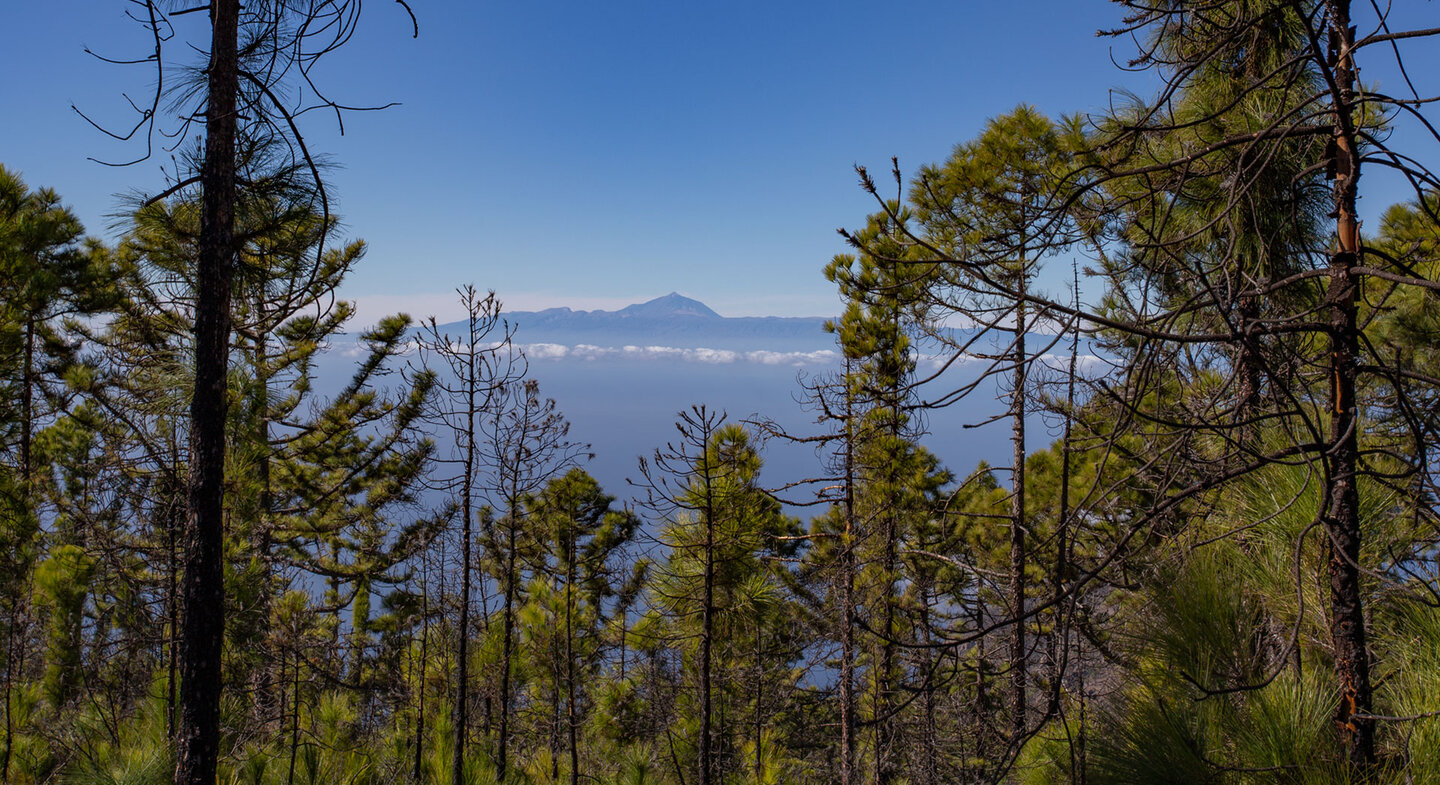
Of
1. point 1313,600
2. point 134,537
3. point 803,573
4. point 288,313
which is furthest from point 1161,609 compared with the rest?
point 803,573

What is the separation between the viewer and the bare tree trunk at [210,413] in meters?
3.38

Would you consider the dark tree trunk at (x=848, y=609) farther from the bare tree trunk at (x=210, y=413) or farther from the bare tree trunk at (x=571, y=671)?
the bare tree trunk at (x=210, y=413)

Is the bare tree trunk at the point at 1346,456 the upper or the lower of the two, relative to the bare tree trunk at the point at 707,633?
upper

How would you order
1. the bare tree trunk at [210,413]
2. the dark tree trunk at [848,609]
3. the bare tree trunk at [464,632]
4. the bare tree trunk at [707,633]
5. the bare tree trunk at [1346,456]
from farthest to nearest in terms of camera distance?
the dark tree trunk at [848,609] < the bare tree trunk at [707,633] < the bare tree trunk at [464,632] < the bare tree trunk at [210,413] < the bare tree trunk at [1346,456]

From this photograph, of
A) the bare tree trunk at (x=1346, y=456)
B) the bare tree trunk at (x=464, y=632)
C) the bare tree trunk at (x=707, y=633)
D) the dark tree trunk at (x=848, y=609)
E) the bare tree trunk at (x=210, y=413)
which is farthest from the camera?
the dark tree trunk at (x=848, y=609)

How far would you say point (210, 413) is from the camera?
3459 millimetres

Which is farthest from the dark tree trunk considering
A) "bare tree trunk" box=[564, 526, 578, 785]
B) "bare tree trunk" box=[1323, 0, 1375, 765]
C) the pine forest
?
"bare tree trunk" box=[1323, 0, 1375, 765]

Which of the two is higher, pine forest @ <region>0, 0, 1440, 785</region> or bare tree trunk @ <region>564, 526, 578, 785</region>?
pine forest @ <region>0, 0, 1440, 785</region>

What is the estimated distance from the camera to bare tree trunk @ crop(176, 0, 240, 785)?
3377mm

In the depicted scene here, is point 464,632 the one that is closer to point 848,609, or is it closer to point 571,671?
point 571,671

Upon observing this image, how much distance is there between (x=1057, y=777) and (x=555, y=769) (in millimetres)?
9831

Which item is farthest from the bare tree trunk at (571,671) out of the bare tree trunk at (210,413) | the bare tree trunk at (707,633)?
the bare tree trunk at (210,413)

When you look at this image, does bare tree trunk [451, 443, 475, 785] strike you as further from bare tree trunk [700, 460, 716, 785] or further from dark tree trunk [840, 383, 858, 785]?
dark tree trunk [840, 383, 858, 785]

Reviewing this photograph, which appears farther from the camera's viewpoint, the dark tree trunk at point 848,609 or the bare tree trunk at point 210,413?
the dark tree trunk at point 848,609
